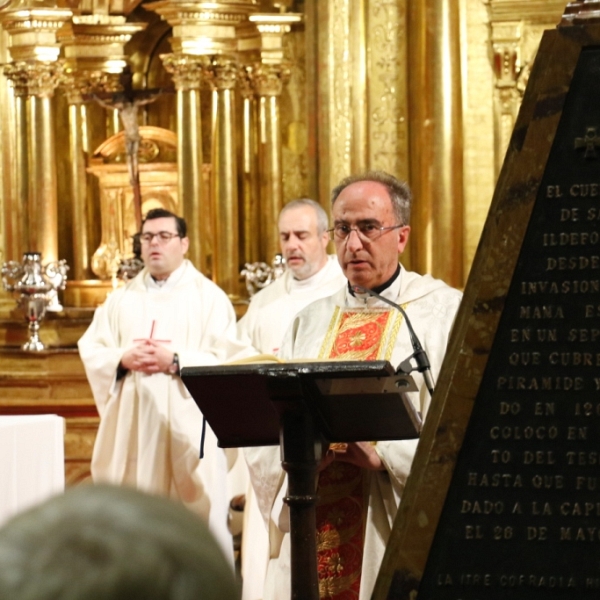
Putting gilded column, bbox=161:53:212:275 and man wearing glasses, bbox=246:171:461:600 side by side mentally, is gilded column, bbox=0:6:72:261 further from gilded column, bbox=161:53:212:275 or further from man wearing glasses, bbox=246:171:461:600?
man wearing glasses, bbox=246:171:461:600

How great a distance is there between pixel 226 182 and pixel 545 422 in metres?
10.3

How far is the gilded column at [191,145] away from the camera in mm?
12070

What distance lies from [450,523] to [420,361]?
99 centimetres

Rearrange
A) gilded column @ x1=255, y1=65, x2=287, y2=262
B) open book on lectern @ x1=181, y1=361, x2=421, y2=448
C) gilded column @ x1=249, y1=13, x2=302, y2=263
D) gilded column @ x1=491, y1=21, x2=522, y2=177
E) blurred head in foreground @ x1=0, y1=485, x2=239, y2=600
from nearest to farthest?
blurred head in foreground @ x1=0, y1=485, x2=239, y2=600
open book on lectern @ x1=181, y1=361, x2=421, y2=448
gilded column @ x1=491, y1=21, x2=522, y2=177
gilded column @ x1=249, y1=13, x2=302, y2=263
gilded column @ x1=255, y1=65, x2=287, y2=262

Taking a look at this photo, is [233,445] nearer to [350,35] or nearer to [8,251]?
[350,35]

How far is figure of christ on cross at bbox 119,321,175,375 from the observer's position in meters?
7.42

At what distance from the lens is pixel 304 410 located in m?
3.05

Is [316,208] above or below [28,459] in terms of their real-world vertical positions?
above

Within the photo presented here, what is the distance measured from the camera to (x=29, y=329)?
10914 mm

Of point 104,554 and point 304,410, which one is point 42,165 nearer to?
point 304,410

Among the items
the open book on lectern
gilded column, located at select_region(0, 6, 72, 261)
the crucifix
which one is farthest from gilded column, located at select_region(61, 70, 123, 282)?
the open book on lectern

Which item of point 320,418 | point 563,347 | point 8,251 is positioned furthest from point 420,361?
point 8,251

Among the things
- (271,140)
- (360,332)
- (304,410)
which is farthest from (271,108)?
(304,410)

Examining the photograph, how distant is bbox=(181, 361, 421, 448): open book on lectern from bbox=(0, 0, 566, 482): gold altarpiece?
6.87m
